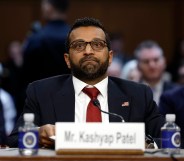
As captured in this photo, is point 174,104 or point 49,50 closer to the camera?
point 174,104

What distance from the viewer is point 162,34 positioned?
11906mm

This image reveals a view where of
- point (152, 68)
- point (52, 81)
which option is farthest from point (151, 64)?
point (52, 81)

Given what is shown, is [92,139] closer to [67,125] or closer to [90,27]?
[67,125]

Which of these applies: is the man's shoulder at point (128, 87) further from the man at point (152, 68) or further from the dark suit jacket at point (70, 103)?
the man at point (152, 68)

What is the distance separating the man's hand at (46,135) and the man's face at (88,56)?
0.58 meters

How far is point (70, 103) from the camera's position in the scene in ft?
14.4

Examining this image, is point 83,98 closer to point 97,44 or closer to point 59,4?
point 97,44

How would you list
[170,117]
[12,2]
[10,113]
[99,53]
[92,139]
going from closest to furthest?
[92,139] < [170,117] < [99,53] < [10,113] < [12,2]

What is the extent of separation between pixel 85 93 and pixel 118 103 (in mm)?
224

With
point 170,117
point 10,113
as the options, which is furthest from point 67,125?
point 10,113

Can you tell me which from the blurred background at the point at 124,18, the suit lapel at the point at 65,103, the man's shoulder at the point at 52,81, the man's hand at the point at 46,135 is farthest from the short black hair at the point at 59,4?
the blurred background at the point at 124,18

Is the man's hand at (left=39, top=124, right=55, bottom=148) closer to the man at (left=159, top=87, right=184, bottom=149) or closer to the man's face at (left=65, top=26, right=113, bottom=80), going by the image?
the man's face at (left=65, top=26, right=113, bottom=80)

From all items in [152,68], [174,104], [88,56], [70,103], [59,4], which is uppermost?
[59,4]

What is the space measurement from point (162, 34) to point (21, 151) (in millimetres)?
8619
